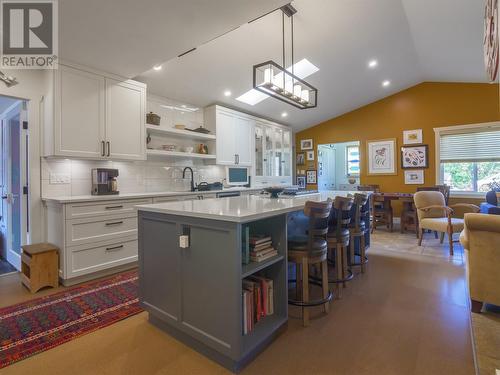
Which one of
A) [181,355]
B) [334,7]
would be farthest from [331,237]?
[334,7]

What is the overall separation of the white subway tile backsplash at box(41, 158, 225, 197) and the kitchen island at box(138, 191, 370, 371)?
1.87 metres

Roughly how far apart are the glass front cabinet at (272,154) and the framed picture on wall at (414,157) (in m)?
2.64

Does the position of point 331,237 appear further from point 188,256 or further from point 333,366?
point 188,256

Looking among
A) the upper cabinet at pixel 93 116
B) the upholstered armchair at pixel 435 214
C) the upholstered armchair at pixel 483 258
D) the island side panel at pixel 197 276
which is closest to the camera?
the island side panel at pixel 197 276

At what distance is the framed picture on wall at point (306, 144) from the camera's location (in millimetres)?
7449

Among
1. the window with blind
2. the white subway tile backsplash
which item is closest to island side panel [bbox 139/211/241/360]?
the white subway tile backsplash

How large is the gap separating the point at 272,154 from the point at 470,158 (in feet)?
13.5

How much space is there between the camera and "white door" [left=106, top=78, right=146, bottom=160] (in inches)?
133

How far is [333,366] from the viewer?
1599 mm

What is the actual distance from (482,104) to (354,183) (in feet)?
11.1

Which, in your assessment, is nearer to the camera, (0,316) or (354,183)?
(0,316)

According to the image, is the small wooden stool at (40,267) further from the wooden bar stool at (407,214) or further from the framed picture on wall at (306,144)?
the framed picture on wall at (306,144)

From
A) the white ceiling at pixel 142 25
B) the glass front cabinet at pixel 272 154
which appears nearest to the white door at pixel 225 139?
the glass front cabinet at pixel 272 154

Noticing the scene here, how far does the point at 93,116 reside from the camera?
10.5 ft
